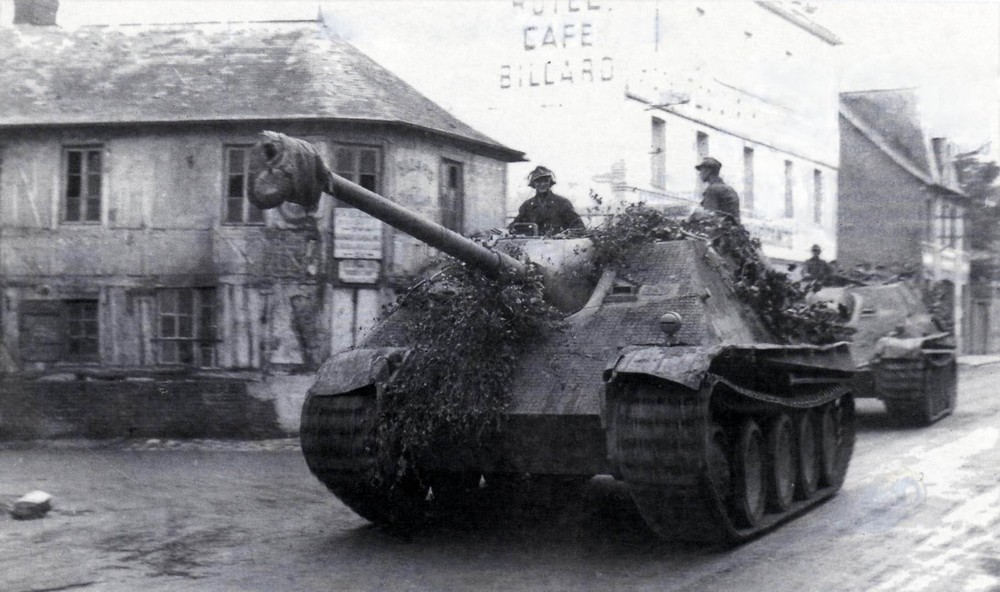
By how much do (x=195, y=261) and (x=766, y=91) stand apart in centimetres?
1474

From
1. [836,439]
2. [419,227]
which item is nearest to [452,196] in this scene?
[836,439]

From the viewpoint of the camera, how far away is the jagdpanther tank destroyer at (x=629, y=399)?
699cm

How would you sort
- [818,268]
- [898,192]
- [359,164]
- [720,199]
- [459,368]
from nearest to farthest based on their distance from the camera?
[459,368] → [720,199] → [359,164] → [818,268] → [898,192]

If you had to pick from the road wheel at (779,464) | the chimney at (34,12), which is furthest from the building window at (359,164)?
the road wheel at (779,464)

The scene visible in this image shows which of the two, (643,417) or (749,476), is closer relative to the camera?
(643,417)

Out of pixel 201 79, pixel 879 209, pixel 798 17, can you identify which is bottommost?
pixel 879 209

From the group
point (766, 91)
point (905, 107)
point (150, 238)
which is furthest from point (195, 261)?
point (905, 107)

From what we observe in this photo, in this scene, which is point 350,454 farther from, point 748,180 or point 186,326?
point 748,180

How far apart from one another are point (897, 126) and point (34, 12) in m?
27.4

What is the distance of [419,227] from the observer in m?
7.25

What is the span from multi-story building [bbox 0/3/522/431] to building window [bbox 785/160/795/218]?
42.8 ft

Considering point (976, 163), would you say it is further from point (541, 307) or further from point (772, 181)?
point (541, 307)

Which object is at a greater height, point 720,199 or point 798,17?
point 798,17

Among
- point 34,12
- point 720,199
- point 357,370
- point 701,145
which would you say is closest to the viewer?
point 357,370
